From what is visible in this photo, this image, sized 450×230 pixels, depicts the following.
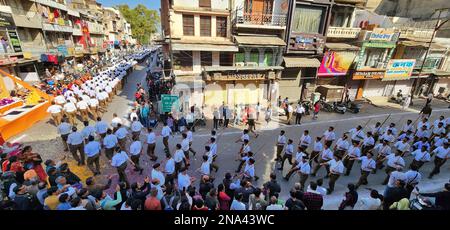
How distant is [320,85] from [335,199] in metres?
14.7

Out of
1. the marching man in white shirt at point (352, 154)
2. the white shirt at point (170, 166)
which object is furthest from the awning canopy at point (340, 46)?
the white shirt at point (170, 166)

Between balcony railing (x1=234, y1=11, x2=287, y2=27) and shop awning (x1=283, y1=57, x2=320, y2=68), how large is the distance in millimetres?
2870

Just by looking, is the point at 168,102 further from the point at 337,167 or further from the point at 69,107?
the point at 337,167

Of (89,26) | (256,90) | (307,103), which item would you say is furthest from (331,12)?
(89,26)

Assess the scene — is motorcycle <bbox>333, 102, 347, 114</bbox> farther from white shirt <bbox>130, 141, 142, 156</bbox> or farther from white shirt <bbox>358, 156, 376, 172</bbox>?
white shirt <bbox>130, 141, 142, 156</bbox>

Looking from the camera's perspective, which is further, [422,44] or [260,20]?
[422,44]

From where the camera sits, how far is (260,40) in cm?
1572

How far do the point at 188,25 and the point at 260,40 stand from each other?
564 cm

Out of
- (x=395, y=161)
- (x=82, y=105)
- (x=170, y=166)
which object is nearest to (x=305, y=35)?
(x=395, y=161)

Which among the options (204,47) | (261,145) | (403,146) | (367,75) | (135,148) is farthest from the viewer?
(367,75)

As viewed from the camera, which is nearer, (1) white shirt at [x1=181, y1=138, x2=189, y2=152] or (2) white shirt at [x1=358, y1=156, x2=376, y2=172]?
(2) white shirt at [x1=358, y1=156, x2=376, y2=172]

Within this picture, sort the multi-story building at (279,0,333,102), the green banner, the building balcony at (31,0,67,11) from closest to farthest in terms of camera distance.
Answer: the green banner
the multi-story building at (279,0,333,102)
the building balcony at (31,0,67,11)

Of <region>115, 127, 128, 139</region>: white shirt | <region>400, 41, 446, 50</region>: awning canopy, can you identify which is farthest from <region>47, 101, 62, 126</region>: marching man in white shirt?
<region>400, 41, 446, 50</region>: awning canopy

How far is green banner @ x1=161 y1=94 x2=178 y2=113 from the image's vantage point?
12.6 metres
